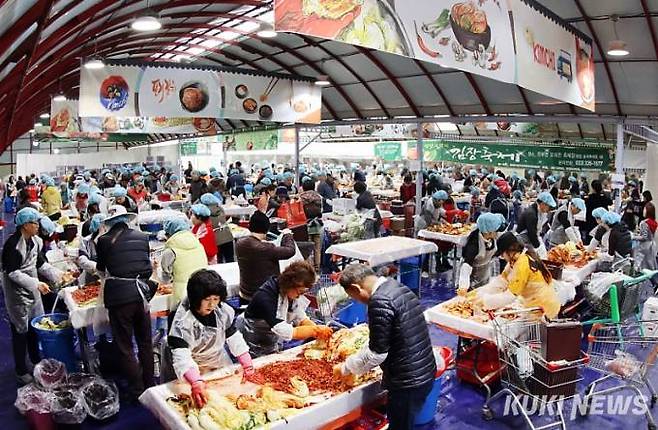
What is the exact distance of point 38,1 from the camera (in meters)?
6.46

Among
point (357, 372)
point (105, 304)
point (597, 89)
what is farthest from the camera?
point (597, 89)

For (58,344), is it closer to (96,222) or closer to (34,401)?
(34,401)

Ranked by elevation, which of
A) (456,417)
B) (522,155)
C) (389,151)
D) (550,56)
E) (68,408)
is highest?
(550,56)

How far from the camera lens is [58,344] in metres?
5.25

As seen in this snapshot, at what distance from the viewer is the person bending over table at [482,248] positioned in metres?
6.48

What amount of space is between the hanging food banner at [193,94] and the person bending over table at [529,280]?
993 centimetres

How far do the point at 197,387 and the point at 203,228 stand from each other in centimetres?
413

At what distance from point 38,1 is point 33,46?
129 cm

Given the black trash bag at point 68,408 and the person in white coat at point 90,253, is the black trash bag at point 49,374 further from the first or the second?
the person in white coat at point 90,253

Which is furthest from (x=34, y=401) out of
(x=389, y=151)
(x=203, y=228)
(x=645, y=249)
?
(x=389, y=151)

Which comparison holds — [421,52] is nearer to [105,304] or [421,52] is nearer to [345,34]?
[345,34]

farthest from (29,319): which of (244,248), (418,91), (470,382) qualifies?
(418,91)

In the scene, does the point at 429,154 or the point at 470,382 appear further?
the point at 429,154

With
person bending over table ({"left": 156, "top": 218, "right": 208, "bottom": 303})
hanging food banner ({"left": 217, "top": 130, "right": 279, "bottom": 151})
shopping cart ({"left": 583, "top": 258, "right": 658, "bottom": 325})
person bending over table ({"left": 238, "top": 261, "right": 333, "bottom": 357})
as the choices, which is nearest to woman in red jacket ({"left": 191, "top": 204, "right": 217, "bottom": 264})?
person bending over table ({"left": 156, "top": 218, "right": 208, "bottom": 303})
